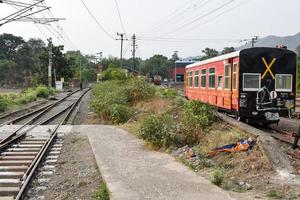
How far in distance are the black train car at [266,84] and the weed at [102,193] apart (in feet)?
26.6

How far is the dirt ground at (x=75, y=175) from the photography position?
28.7 feet

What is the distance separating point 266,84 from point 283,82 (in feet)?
2.21

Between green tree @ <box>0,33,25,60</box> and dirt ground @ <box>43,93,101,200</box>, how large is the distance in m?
102

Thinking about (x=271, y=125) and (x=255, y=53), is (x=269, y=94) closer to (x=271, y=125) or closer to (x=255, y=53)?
(x=255, y=53)

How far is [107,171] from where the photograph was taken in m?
9.58

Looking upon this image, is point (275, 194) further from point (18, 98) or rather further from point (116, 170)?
point (18, 98)

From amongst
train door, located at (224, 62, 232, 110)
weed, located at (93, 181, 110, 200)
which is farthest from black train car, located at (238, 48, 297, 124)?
weed, located at (93, 181, 110, 200)

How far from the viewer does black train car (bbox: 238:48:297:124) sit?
15.6m

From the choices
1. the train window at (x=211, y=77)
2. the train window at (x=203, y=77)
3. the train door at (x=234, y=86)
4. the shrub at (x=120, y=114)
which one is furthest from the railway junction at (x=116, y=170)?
the train window at (x=203, y=77)

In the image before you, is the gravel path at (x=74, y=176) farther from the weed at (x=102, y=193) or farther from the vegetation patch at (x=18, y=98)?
the vegetation patch at (x=18, y=98)

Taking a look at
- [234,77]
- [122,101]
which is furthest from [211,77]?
[122,101]

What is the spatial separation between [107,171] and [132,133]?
6683mm

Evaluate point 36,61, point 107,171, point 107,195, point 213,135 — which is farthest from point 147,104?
point 36,61

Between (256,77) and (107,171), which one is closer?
(107,171)
